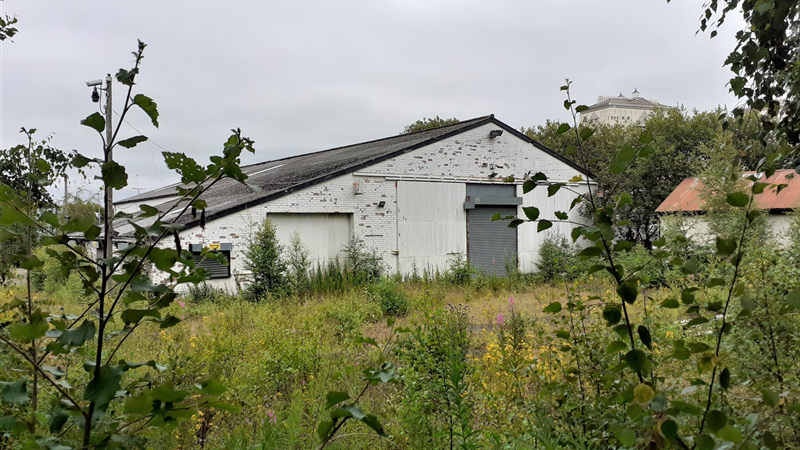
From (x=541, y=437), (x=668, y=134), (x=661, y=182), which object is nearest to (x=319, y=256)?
(x=541, y=437)

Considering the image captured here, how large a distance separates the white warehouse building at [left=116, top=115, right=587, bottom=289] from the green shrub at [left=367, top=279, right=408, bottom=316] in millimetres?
3604

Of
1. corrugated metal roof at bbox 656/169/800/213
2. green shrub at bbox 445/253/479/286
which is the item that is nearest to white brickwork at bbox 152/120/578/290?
green shrub at bbox 445/253/479/286

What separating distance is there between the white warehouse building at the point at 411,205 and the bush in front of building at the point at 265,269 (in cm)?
84

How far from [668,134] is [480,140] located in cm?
954

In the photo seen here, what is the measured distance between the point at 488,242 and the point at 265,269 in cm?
754

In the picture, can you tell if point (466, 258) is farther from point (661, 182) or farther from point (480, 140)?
point (661, 182)

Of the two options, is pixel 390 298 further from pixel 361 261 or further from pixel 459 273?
pixel 459 273

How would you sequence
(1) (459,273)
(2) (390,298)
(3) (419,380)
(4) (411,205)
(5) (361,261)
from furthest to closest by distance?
(4) (411,205) < (1) (459,273) < (5) (361,261) < (2) (390,298) < (3) (419,380)

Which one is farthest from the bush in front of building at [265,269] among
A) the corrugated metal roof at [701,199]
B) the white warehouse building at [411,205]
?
the corrugated metal roof at [701,199]

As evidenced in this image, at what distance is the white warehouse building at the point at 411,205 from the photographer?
12227 mm

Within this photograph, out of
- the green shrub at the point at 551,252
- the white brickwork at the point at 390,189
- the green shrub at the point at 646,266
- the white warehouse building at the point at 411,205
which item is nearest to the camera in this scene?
the green shrub at the point at 646,266

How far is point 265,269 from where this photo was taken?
11.0 metres

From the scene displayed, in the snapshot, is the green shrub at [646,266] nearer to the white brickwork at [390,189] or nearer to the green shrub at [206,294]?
the white brickwork at [390,189]

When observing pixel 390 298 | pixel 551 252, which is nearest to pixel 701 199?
pixel 551 252
